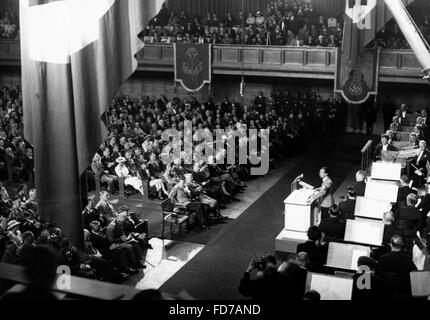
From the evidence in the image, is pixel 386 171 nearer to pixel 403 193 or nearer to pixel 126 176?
pixel 403 193

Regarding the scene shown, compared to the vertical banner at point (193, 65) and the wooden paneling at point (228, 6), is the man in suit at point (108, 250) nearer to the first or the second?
the vertical banner at point (193, 65)

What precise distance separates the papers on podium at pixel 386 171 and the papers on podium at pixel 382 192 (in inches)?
53.2

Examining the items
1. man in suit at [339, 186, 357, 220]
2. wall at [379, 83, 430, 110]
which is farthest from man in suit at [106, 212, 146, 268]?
wall at [379, 83, 430, 110]

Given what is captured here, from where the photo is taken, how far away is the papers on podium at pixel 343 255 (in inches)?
306

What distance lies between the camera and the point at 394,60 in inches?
762

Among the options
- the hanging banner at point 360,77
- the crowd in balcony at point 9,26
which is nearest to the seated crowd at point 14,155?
the crowd in balcony at point 9,26

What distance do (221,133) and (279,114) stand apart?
4.93 meters

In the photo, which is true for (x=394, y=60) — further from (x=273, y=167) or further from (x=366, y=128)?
(x=273, y=167)

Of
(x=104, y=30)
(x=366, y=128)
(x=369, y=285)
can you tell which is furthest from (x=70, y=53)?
(x=366, y=128)

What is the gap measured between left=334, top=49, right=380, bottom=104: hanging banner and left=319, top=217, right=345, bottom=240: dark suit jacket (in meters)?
11.4

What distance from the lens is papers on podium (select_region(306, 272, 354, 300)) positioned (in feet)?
21.0

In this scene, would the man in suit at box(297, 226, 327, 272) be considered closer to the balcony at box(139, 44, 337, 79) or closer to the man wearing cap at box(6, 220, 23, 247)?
the man wearing cap at box(6, 220, 23, 247)

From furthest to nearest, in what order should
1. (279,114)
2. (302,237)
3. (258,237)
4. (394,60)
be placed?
(279,114), (394,60), (258,237), (302,237)

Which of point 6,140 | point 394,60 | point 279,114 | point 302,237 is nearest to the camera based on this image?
point 302,237
